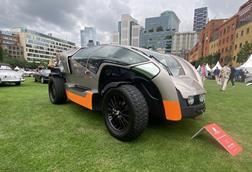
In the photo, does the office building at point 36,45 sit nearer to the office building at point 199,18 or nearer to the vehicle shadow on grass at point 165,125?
the vehicle shadow on grass at point 165,125

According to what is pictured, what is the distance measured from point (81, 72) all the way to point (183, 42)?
119 metres

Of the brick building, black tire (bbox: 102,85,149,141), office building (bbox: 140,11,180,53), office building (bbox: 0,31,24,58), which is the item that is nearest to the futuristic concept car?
black tire (bbox: 102,85,149,141)

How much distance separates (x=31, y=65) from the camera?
8238 cm

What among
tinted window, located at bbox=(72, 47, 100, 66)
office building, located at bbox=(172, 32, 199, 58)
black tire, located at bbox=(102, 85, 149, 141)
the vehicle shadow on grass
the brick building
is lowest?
the vehicle shadow on grass

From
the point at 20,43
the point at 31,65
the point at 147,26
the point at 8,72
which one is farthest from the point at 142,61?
the point at 147,26

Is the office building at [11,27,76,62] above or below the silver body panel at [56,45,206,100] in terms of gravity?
above

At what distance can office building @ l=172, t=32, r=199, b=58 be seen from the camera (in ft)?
342

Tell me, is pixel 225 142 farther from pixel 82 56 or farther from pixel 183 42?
pixel 183 42

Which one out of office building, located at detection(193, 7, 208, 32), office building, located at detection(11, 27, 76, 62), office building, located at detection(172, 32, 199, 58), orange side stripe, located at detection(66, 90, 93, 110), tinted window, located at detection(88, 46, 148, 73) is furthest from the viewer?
office building, located at detection(193, 7, 208, 32)

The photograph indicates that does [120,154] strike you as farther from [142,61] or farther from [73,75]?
[73,75]

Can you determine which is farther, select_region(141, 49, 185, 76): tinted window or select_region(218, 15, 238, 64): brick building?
select_region(218, 15, 238, 64): brick building

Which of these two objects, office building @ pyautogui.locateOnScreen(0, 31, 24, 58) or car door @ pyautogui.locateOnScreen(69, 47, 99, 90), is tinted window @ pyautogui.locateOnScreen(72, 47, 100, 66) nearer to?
car door @ pyautogui.locateOnScreen(69, 47, 99, 90)

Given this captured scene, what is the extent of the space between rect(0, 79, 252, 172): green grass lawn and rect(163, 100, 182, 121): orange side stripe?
0.46 meters

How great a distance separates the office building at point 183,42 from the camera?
342 feet
